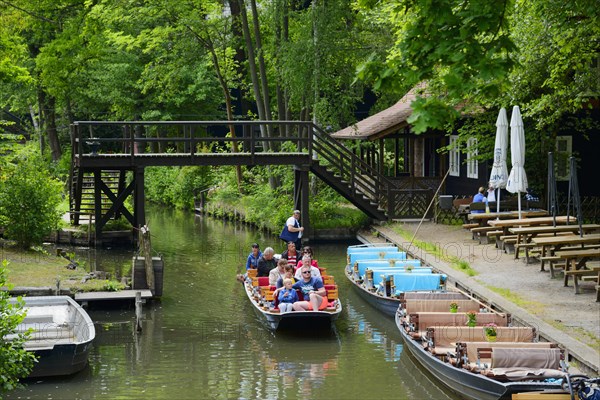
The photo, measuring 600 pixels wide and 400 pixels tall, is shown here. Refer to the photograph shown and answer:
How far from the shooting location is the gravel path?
637 inches

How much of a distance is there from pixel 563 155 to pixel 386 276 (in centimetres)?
1333

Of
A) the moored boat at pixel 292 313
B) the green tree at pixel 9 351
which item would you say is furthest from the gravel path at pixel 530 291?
the green tree at pixel 9 351

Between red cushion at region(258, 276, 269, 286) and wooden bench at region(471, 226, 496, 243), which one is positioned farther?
wooden bench at region(471, 226, 496, 243)

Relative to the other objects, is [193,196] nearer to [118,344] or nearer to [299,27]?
[299,27]

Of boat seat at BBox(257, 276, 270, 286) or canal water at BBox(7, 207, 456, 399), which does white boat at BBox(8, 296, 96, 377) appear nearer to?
canal water at BBox(7, 207, 456, 399)

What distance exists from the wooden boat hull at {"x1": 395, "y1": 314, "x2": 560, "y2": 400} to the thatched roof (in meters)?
18.9

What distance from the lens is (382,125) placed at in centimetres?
3734

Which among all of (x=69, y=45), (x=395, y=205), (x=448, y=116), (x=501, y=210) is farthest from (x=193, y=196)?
(x=448, y=116)

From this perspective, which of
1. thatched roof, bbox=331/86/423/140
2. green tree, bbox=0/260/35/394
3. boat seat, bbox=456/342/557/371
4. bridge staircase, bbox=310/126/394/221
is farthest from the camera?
thatched roof, bbox=331/86/423/140

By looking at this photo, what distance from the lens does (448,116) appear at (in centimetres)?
1274

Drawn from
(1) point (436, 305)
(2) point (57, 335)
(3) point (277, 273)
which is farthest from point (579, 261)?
(2) point (57, 335)

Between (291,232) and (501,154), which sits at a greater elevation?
(501,154)

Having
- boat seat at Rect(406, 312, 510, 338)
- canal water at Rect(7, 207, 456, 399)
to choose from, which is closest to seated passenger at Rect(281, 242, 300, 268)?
canal water at Rect(7, 207, 456, 399)

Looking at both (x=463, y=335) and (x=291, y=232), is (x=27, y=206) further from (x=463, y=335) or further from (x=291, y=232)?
(x=463, y=335)
